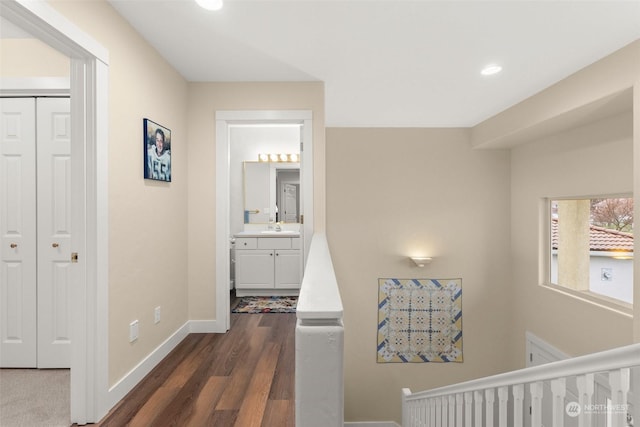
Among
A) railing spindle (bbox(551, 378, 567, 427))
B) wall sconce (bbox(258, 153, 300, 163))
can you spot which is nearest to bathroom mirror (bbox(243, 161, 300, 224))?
wall sconce (bbox(258, 153, 300, 163))

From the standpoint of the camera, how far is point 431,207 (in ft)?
14.4

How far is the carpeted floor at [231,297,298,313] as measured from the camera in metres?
3.83

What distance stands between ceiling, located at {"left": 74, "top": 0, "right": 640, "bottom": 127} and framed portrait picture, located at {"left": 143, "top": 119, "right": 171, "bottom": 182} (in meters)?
0.62

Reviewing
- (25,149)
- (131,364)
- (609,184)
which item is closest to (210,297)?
(131,364)

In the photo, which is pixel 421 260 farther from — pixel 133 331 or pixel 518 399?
pixel 133 331

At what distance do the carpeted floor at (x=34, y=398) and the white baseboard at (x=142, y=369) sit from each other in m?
0.23

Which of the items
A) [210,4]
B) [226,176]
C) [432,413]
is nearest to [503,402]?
[432,413]

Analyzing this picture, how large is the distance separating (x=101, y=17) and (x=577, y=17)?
99.8 inches

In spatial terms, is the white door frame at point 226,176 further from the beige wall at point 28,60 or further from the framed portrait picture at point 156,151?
the beige wall at point 28,60

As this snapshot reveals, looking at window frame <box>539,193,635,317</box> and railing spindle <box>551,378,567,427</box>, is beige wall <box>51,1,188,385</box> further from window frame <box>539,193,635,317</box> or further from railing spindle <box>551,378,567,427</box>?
window frame <box>539,193,635,317</box>

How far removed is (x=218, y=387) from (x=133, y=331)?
2.16 feet

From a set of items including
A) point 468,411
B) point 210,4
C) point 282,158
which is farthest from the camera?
point 282,158

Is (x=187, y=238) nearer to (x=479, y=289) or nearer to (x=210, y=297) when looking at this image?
(x=210, y=297)

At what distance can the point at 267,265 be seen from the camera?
15.0 ft
